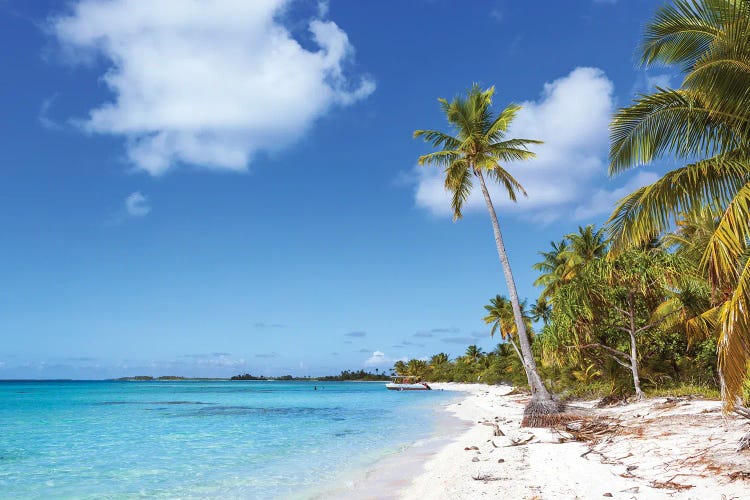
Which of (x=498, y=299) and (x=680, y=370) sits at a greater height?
(x=498, y=299)

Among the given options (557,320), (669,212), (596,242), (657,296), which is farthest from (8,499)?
(596,242)

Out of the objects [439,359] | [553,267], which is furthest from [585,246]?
[439,359]

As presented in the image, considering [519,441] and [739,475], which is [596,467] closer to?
[739,475]

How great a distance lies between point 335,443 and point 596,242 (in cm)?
2721

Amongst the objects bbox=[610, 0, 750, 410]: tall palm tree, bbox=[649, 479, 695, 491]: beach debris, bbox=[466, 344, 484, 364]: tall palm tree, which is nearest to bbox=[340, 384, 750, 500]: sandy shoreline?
bbox=[649, 479, 695, 491]: beach debris

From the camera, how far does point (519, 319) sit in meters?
17.4

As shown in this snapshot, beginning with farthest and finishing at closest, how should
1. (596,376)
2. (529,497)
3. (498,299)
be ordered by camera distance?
(498,299) → (596,376) → (529,497)

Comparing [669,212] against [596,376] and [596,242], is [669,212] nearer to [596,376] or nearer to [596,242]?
[596,376]

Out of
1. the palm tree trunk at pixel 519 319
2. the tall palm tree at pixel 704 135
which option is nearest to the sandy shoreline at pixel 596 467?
the tall palm tree at pixel 704 135

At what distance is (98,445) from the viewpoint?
55.3 feet

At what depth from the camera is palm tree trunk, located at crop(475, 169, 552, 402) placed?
1603 centimetres

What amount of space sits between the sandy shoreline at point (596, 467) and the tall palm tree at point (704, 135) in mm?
1219

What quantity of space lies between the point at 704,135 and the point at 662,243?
14361 millimetres

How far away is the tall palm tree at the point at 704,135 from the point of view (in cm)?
534
